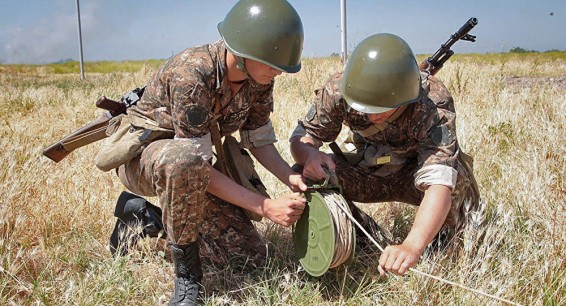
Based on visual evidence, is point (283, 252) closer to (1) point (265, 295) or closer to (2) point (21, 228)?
(1) point (265, 295)

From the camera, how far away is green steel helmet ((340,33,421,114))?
107 inches

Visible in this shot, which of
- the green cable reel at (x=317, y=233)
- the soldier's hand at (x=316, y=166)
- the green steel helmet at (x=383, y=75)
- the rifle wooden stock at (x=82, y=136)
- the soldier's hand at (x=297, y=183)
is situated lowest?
the green cable reel at (x=317, y=233)

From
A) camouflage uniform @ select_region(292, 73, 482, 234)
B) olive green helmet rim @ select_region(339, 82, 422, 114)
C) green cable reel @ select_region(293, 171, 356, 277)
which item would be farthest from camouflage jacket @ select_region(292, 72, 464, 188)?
green cable reel @ select_region(293, 171, 356, 277)

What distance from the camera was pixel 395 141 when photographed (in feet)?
10.7

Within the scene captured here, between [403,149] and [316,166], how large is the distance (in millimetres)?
588

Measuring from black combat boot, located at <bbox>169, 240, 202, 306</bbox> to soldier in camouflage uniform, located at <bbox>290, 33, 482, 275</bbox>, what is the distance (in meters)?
0.85

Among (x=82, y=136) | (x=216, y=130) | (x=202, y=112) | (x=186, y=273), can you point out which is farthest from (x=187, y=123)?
(x=82, y=136)

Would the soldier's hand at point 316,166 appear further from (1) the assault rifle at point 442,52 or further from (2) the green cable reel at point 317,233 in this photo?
(1) the assault rifle at point 442,52

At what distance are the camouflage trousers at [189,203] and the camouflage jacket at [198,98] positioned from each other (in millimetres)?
157

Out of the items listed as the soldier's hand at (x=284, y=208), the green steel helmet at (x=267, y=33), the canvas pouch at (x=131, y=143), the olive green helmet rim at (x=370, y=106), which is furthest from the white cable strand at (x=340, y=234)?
the canvas pouch at (x=131, y=143)

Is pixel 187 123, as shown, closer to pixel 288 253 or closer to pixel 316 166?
pixel 316 166

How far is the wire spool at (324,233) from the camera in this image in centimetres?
256

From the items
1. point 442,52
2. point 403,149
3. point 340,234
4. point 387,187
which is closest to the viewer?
point 340,234

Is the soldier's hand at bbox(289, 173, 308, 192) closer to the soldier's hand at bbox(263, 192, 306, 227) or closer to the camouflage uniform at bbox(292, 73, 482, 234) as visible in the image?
the soldier's hand at bbox(263, 192, 306, 227)
